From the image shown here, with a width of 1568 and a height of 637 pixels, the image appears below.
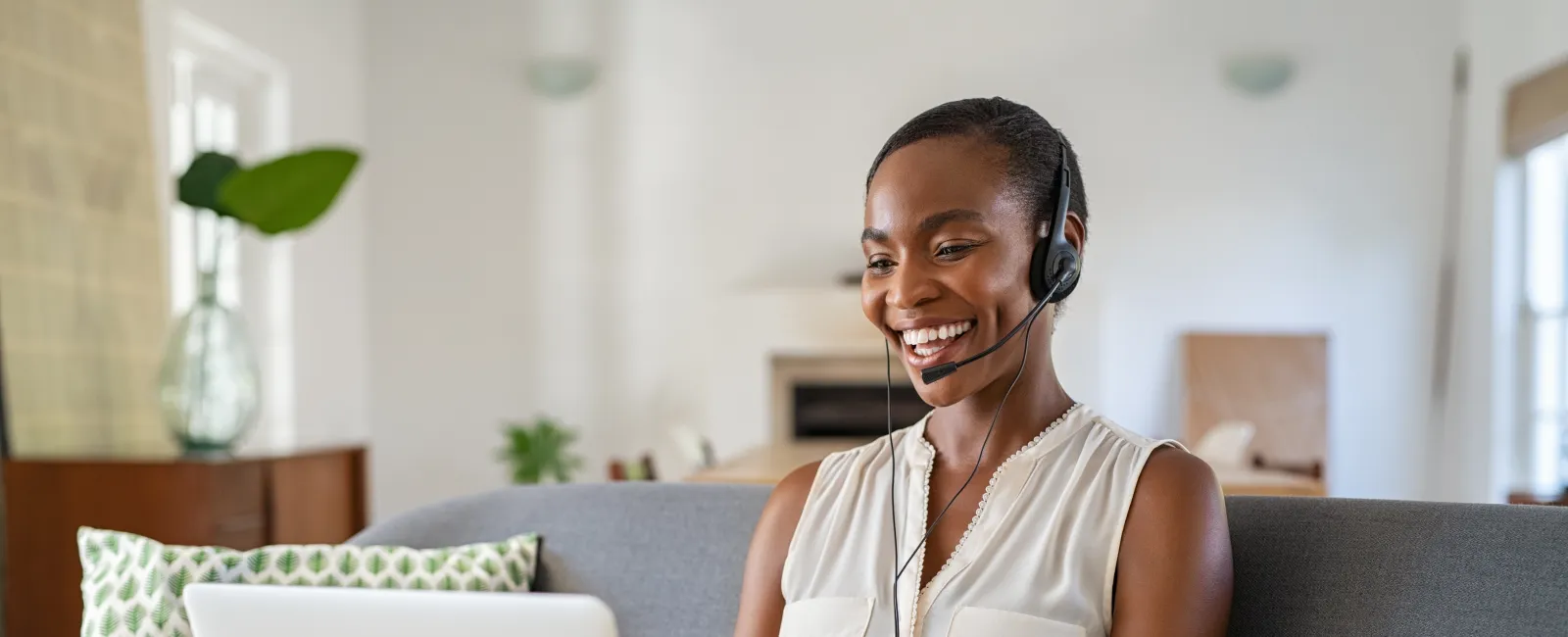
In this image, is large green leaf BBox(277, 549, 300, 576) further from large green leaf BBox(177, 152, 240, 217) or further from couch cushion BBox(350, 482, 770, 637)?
large green leaf BBox(177, 152, 240, 217)

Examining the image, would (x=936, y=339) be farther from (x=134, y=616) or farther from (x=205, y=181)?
(x=205, y=181)

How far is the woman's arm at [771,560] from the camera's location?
53.1 inches

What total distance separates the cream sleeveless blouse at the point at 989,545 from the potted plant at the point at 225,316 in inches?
108

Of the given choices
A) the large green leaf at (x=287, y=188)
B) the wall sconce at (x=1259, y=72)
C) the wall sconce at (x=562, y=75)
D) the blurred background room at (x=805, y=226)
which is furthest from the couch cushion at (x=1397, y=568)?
the wall sconce at (x=562, y=75)

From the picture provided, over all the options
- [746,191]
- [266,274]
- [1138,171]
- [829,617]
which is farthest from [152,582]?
[1138,171]

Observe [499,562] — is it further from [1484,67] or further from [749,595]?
[1484,67]

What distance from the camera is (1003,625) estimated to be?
117cm

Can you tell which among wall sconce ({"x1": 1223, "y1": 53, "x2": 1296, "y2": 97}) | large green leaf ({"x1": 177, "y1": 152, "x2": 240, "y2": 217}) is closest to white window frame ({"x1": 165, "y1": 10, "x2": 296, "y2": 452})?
large green leaf ({"x1": 177, "y1": 152, "x2": 240, "y2": 217})

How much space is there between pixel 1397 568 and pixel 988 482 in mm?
374

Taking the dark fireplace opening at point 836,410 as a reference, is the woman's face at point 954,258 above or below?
above

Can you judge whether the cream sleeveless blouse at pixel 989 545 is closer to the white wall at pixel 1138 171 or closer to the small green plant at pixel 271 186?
the small green plant at pixel 271 186

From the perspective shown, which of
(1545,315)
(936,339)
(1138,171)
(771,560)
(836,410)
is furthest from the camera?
(836,410)

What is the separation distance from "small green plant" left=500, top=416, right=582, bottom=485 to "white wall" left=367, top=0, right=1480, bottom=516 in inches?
14.1

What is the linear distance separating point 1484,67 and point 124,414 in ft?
17.2
